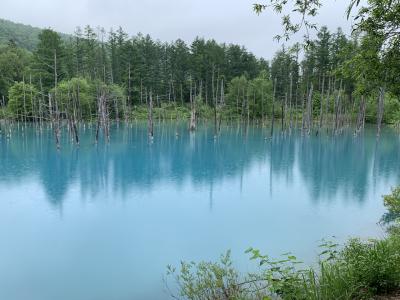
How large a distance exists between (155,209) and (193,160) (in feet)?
44.4

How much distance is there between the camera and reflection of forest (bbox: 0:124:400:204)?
2203 centimetres

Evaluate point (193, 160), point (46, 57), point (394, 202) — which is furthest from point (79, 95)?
point (394, 202)

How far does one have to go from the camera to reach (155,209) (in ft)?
53.6

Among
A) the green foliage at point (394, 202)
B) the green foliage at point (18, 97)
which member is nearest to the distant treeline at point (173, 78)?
the green foliage at point (18, 97)

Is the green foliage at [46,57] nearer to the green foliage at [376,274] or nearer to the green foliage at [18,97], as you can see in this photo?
the green foliage at [18,97]

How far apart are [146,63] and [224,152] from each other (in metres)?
37.5

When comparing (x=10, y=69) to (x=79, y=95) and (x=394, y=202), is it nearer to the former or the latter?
(x=79, y=95)

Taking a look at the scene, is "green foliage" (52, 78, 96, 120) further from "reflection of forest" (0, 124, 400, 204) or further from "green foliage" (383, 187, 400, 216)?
"green foliage" (383, 187, 400, 216)

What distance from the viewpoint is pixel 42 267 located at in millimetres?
10398

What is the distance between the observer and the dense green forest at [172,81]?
51.2 metres

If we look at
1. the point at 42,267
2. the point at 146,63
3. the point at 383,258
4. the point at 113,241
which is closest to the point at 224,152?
the point at 113,241

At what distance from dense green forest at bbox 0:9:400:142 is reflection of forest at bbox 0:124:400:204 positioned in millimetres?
7483

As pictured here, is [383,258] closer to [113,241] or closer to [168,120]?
[113,241]

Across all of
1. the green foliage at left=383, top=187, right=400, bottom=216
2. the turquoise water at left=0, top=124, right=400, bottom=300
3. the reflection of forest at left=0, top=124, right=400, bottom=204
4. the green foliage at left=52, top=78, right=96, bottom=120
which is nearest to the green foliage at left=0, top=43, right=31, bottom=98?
the green foliage at left=52, top=78, right=96, bottom=120
